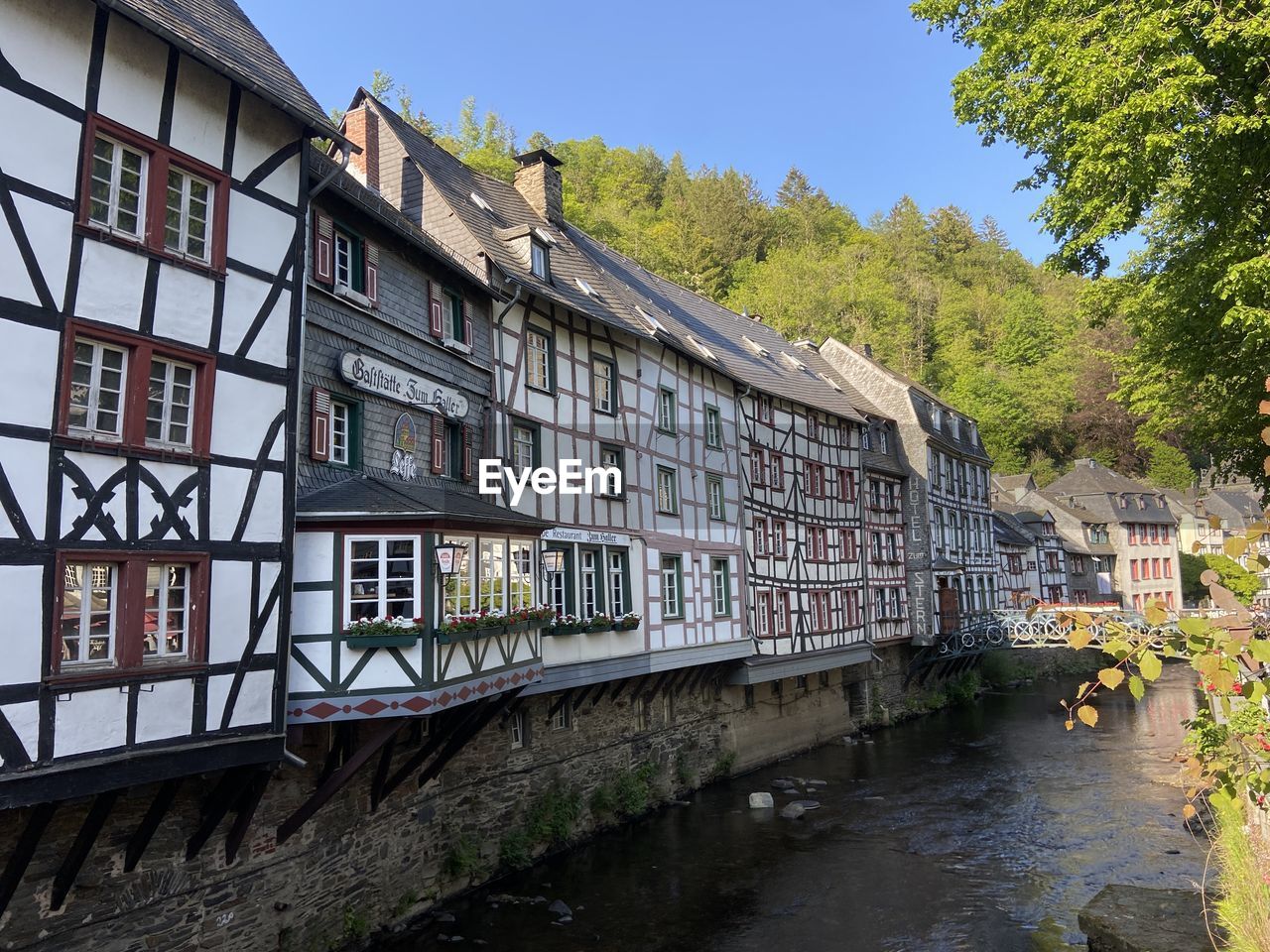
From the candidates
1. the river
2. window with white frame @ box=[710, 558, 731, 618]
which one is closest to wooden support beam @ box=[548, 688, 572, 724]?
the river

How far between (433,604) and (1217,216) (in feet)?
38.8

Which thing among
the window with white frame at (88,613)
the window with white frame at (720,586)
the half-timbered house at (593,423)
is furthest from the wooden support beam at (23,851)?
the window with white frame at (720,586)

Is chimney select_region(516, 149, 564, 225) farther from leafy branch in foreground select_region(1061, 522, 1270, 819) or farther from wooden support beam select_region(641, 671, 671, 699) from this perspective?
leafy branch in foreground select_region(1061, 522, 1270, 819)

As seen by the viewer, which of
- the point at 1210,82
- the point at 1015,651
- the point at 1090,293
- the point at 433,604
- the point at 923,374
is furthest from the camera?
the point at 923,374

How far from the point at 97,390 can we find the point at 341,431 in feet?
12.5

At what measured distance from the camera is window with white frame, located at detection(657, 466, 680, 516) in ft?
64.2

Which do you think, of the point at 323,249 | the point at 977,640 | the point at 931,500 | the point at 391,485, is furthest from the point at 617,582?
the point at 977,640

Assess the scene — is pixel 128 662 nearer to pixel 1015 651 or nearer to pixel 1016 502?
pixel 1015 651

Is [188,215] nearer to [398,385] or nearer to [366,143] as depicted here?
[398,385]

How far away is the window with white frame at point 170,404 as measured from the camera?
8.52m

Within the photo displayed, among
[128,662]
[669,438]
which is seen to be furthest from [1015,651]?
[128,662]

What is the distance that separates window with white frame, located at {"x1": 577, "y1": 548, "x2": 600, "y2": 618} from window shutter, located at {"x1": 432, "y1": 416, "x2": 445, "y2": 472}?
3.86 m

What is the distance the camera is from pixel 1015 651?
43.2m

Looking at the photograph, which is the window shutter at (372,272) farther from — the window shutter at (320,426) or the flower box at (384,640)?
the flower box at (384,640)
